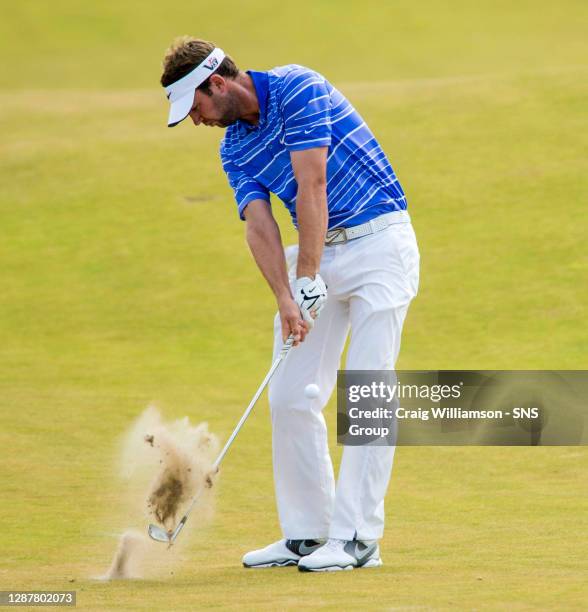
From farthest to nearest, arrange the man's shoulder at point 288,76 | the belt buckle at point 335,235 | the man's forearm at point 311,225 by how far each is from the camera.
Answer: the belt buckle at point 335,235, the man's shoulder at point 288,76, the man's forearm at point 311,225

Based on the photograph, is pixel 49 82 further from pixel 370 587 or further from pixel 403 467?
pixel 370 587

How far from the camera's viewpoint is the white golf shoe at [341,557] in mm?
4133

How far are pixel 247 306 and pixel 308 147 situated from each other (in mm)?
6753

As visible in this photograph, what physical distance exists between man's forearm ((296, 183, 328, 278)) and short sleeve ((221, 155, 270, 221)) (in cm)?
31

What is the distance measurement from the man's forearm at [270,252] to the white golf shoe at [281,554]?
0.81 metres

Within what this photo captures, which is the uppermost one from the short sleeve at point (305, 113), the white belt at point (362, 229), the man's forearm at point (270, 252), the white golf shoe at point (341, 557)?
the short sleeve at point (305, 113)

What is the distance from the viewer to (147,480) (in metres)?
4.57

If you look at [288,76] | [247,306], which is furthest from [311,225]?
[247,306]

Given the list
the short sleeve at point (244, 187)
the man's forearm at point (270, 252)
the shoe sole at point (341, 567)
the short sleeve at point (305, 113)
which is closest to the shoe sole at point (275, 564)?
the shoe sole at point (341, 567)

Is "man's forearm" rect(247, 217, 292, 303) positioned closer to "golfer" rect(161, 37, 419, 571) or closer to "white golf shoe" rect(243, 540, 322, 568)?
"golfer" rect(161, 37, 419, 571)

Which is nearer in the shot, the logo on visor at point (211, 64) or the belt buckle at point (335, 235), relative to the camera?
the logo on visor at point (211, 64)

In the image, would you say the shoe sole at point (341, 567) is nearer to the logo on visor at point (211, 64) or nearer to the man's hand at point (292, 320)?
the man's hand at point (292, 320)

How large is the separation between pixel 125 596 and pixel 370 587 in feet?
2.25

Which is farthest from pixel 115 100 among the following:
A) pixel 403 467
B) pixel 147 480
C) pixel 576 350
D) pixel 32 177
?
pixel 147 480
